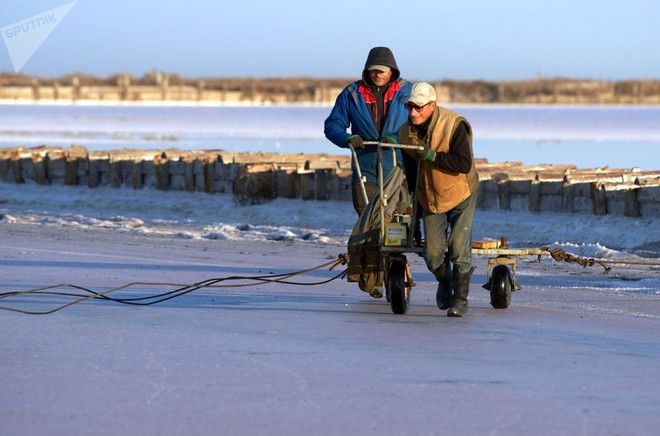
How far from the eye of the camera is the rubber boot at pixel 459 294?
26.3 ft

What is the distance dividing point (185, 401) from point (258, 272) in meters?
5.47

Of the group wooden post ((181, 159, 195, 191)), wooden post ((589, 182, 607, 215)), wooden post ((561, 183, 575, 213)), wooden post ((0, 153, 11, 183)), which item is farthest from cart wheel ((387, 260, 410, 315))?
wooden post ((0, 153, 11, 183))

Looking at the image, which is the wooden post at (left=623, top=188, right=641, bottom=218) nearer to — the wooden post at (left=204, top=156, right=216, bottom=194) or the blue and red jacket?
the blue and red jacket

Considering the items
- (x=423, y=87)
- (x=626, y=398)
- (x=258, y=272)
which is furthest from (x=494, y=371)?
(x=258, y=272)

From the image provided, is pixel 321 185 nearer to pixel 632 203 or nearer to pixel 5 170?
pixel 632 203

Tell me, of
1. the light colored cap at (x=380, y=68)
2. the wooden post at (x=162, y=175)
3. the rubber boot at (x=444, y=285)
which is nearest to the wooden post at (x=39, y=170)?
the wooden post at (x=162, y=175)

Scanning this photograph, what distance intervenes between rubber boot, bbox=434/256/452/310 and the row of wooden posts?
6.98 m

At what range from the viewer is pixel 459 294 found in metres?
8.05

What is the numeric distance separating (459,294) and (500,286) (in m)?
0.49

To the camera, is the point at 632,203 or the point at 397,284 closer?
the point at 397,284

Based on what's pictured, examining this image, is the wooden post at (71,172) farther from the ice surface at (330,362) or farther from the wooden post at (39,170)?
the ice surface at (330,362)

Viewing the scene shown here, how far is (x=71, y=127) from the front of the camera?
57.8 meters

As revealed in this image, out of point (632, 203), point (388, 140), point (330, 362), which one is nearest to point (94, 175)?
point (632, 203)

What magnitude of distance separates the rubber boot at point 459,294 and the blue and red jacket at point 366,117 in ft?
3.94
